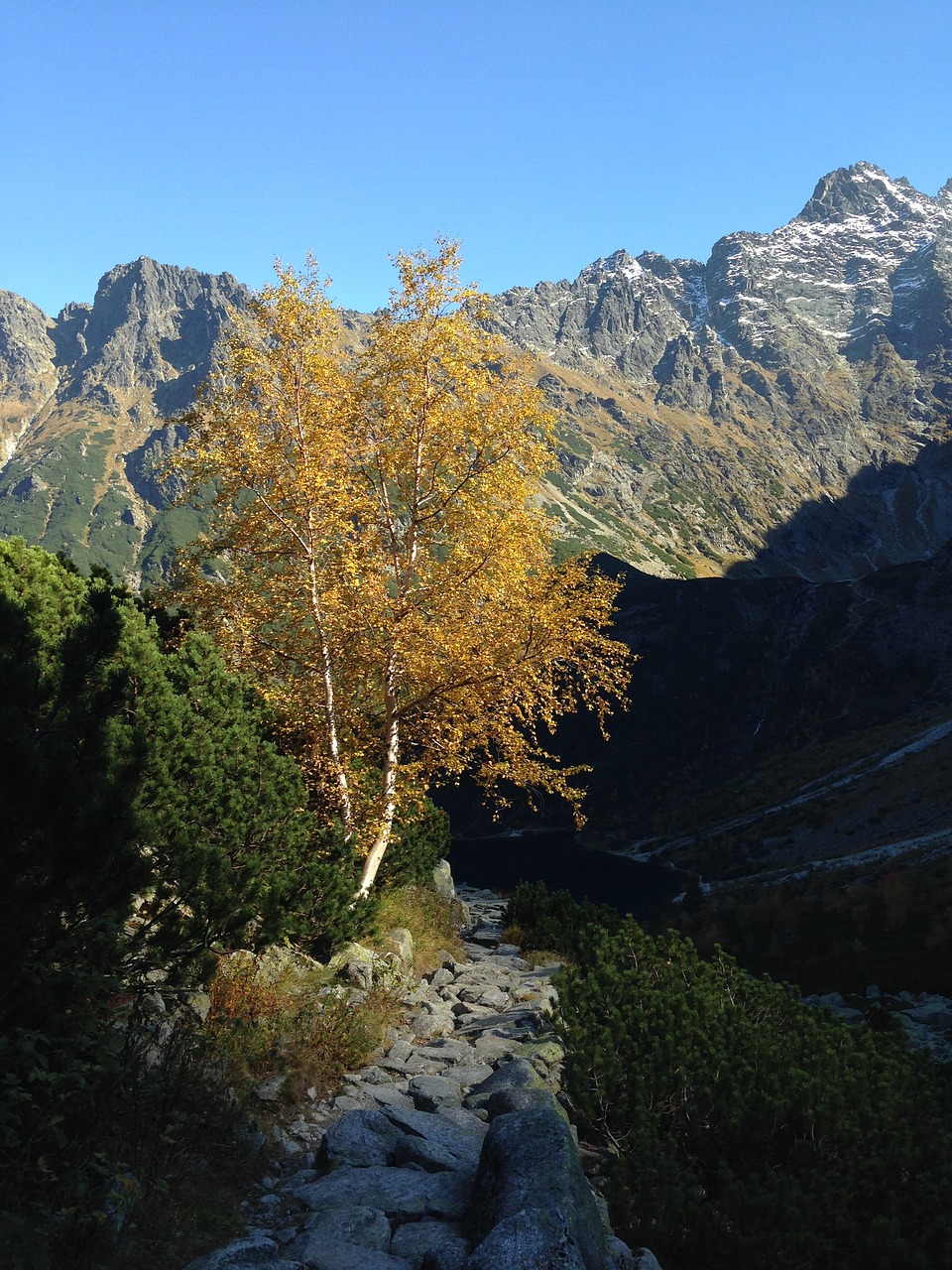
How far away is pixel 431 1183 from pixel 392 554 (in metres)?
12.8

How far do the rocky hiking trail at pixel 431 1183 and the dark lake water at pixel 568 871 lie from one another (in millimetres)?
49861

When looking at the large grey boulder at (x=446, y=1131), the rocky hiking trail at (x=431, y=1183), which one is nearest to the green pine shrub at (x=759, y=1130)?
the rocky hiking trail at (x=431, y=1183)

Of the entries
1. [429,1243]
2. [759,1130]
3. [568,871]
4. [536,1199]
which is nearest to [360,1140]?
[429,1243]

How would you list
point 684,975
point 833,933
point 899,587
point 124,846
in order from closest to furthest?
point 124,846, point 684,975, point 833,933, point 899,587

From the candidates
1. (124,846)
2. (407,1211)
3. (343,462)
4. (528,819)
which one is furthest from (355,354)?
(528,819)

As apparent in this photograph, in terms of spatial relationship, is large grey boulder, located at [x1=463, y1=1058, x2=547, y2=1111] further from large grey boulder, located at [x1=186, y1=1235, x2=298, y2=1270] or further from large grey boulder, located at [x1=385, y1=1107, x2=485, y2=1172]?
large grey boulder, located at [x1=186, y1=1235, x2=298, y2=1270]

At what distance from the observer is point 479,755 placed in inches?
709

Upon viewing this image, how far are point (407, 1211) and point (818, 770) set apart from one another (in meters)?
104

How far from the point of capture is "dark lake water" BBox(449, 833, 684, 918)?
239ft

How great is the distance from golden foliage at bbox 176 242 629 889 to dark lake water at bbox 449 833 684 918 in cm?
4525

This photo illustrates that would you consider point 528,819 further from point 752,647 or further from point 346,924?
point 346,924

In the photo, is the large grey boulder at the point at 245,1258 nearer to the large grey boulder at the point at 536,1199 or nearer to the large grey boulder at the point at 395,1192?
the large grey boulder at the point at 395,1192

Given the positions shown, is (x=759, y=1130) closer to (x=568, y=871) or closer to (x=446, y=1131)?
(x=446, y=1131)

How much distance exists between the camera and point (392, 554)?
59.7ft
